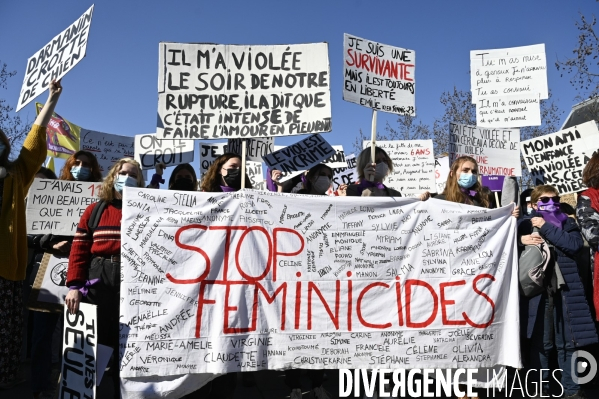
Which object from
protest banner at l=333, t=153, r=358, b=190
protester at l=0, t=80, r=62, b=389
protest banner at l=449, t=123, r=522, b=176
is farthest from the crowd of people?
protest banner at l=333, t=153, r=358, b=190

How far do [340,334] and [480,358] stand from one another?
3.65 ft

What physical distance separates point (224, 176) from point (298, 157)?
2586 mm

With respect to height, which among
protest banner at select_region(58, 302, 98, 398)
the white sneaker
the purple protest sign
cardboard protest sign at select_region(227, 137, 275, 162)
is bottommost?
the white sneaker

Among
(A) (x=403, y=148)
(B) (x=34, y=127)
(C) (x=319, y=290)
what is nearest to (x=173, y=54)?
(B) (x=34, y=127)

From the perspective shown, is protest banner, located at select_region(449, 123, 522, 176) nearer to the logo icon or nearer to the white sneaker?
the logo icon

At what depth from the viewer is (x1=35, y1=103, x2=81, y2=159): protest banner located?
8781 mm

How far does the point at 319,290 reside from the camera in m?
3.99

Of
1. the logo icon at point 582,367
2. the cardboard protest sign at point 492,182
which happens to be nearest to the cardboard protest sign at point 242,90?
the logo icon at point 582,367

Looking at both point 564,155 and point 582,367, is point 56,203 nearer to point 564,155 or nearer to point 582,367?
point 582,367

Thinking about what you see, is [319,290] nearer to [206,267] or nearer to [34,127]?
[206,267]

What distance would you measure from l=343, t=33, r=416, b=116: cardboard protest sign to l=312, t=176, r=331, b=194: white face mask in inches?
37.7

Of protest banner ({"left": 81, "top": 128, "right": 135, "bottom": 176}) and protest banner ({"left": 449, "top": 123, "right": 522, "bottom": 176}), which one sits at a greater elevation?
protest banner ({"left": 81, "top": 128, "right": 135, "bottom": 176})

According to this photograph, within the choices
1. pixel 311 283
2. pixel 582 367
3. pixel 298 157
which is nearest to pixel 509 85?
pixel 298 157

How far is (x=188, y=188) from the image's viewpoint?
5559 millimetres
